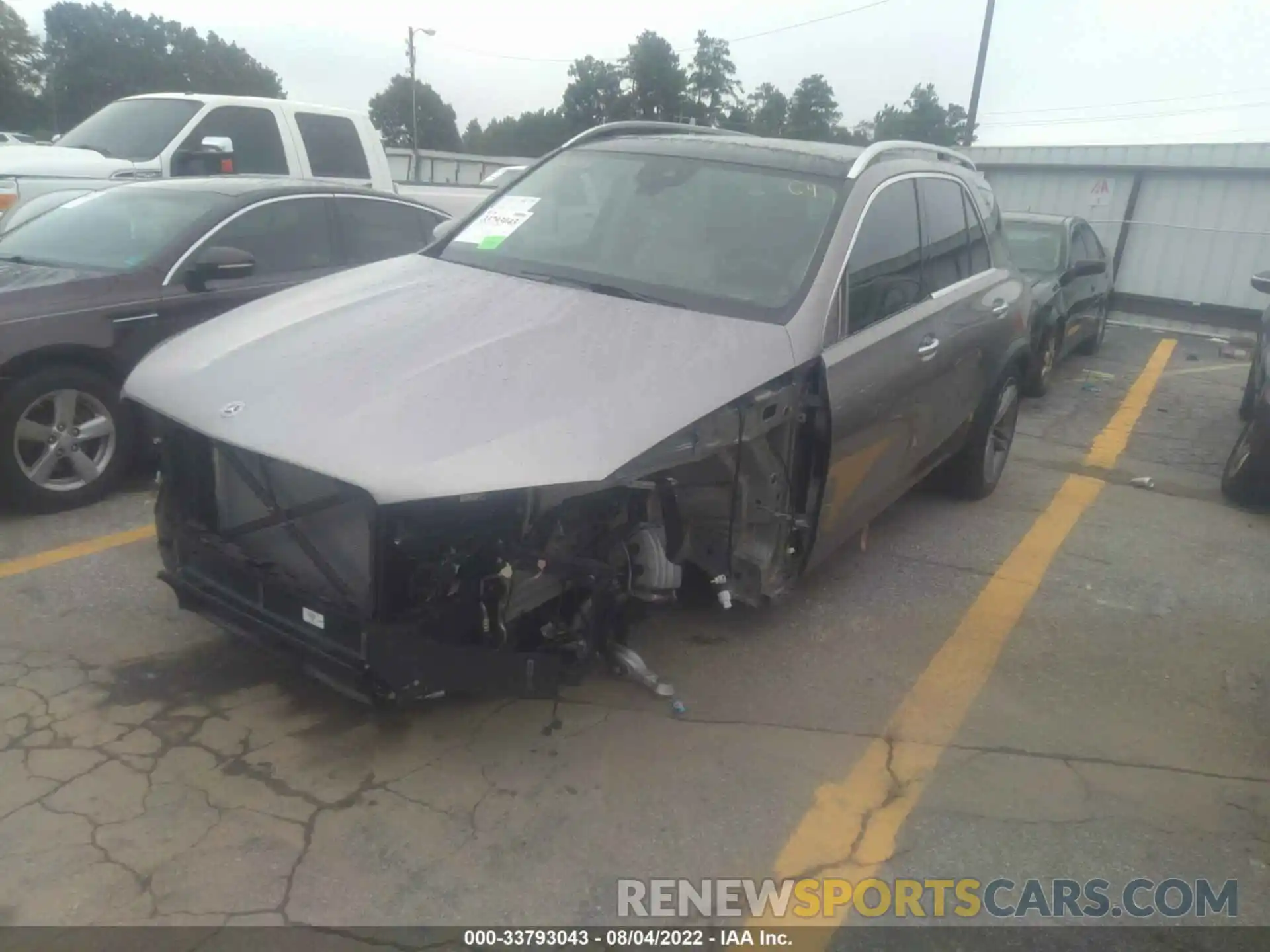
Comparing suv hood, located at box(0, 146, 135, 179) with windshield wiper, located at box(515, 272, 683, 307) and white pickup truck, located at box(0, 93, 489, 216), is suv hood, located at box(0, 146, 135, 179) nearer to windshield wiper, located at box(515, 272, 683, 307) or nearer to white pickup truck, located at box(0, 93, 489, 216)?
white pickup truck, located at box(0, 93, 489, 216)

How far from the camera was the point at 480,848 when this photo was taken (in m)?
2.76

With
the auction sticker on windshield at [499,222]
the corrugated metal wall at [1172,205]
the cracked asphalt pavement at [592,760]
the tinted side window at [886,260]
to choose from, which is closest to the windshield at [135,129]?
the cracked asphalt pavement at [592,760]

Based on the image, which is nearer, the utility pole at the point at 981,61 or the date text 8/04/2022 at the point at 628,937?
the date text 8/04/2022 at the point at 628,937

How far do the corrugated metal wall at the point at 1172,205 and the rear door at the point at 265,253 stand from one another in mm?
13573

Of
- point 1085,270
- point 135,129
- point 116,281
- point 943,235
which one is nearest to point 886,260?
point 943,235

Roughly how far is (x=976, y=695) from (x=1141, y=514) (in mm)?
2951

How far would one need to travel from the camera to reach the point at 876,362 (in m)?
3.99

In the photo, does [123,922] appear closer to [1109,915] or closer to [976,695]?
[1109,915]

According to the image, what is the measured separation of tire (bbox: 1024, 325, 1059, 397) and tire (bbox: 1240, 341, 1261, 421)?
1.63m

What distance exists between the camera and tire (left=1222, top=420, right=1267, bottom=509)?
6.09 m

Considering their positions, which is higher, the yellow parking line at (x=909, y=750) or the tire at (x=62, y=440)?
the tire at (x=62, y=440)

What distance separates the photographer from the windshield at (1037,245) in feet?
31.8

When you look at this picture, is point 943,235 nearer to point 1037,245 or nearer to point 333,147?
point 1037,245

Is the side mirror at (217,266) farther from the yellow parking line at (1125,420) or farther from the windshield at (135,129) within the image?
the yellow parking line at (1125,420)
